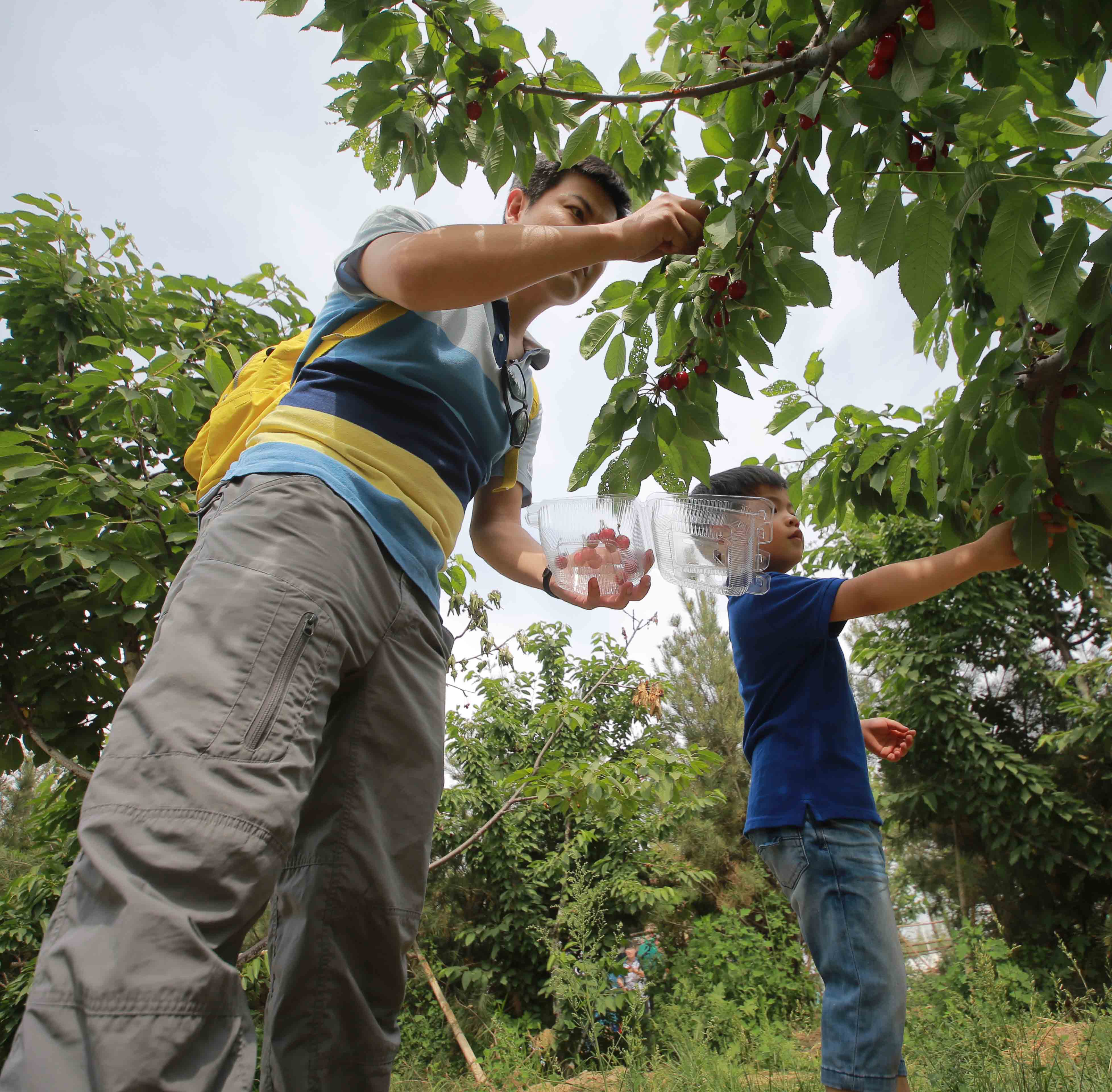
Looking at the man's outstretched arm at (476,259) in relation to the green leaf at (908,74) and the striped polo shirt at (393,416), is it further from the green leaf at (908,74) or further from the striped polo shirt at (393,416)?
the green leaf at (908,74)

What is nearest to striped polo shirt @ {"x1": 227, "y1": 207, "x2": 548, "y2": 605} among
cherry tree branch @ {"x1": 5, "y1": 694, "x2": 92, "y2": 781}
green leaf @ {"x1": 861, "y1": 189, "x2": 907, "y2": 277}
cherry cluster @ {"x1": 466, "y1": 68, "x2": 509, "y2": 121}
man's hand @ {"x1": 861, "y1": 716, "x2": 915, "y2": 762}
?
cherry cluster @ {"x1": 466, "y1": 68, "x2": 509, "y2": 121}

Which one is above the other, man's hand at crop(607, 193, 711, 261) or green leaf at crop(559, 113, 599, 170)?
green leaf at crop(559, 113, 599, 170)

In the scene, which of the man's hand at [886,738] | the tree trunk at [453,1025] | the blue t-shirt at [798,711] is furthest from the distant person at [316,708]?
the tree trunk at [453,1025]

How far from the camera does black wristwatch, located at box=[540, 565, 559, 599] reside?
1.35 m

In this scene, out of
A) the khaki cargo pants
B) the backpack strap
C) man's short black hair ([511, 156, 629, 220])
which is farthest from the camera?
the backpack strap

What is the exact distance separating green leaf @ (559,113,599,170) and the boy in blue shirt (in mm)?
800

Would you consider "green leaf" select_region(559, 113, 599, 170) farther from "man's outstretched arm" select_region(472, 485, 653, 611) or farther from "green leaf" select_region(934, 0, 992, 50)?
"man's outstretched arm" select_region(472, 485, 653, 611)

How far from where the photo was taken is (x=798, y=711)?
66.7 inches

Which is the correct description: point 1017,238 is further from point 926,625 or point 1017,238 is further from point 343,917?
point 926,625

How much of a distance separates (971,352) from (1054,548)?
46 cm

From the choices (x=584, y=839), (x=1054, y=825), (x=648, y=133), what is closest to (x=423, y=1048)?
(x=584, y=839)

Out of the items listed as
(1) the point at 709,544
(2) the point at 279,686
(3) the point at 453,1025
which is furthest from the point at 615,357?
(3) the point at 453,1025

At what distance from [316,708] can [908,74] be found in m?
1.12

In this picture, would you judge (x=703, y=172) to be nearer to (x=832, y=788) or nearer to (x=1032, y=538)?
(x=1032, y=538)
